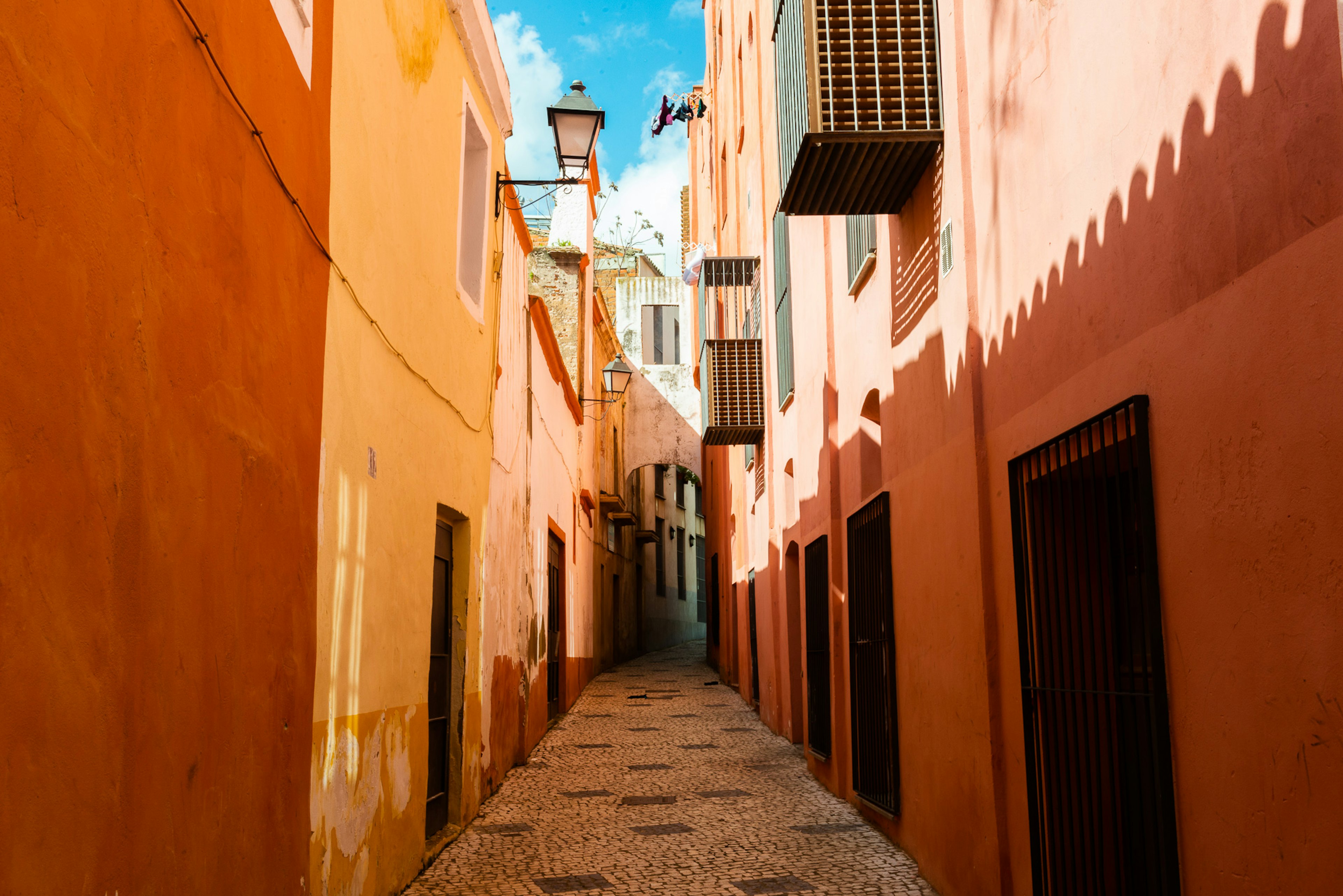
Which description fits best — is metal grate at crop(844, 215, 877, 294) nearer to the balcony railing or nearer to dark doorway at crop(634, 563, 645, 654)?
the balcony railing

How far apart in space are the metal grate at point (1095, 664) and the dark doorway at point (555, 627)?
30.8ft

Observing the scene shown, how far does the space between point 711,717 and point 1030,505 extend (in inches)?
424

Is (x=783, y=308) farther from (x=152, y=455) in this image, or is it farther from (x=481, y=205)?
(x=152, y=455)

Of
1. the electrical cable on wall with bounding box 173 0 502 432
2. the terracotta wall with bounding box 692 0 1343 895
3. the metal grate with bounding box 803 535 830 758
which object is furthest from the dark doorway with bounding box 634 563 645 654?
the electrical cable on wall with bounding box 173 0 502 432

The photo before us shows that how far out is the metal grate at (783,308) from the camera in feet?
39.6

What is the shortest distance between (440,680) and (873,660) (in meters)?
3.09

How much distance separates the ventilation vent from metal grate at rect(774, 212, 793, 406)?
5.68 m

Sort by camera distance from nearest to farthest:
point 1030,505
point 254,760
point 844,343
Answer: point 254,760 < point 1030,505 < point 844,343

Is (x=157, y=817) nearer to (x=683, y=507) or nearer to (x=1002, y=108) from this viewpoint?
(x=1002, y=108)

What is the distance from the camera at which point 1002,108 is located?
17.1 ft

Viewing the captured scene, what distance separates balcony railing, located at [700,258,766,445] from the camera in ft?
49.4

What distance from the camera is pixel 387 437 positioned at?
5785mm

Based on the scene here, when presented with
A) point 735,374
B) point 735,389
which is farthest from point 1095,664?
point 735,374

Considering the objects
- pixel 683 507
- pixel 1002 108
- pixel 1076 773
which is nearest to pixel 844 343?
pixel 1002 108
